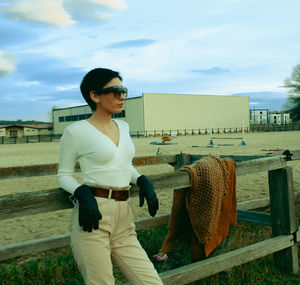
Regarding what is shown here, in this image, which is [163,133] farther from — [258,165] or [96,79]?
[96,79]

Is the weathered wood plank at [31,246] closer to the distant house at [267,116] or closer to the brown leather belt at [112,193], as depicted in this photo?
the brown leather belt at [112,193]

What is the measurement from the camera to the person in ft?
5.60

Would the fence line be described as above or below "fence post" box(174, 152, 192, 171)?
below

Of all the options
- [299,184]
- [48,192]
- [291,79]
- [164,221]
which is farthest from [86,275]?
[291,79]

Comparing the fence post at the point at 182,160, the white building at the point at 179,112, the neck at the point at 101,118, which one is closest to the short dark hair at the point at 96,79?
the neck at the point at 101,118

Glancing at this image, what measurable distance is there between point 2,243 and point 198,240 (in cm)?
279

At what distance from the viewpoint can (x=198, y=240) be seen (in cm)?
271

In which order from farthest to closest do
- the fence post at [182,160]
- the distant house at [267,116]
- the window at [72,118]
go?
the distant house at [267,116] < the window at [72,118] < the fence post at [182,160]

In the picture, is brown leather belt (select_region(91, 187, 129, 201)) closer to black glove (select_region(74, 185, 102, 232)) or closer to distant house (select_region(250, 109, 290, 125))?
black glove (select_region(74, 185, 102, 232))

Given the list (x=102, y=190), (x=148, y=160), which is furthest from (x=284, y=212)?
(x=102, y=190)

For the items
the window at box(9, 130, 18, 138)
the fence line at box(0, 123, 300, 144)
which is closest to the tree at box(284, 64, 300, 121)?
the fence line at box(0, 123, 300, 144)

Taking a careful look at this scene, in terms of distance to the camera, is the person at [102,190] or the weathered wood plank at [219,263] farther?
the weathered wood plank at [219,263]

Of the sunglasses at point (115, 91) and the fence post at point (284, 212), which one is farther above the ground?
the sunglasses at point (115, 91)

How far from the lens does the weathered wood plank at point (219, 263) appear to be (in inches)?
91.7
